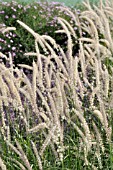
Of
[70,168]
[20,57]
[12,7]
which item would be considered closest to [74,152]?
[70,168]

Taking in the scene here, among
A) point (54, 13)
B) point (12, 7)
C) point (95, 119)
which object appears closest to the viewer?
point (95, 119)

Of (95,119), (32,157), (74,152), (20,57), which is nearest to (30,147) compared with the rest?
(32,157)

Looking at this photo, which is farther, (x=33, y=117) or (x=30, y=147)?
(x=33, y=117)

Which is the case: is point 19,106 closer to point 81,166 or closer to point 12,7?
point 81,166

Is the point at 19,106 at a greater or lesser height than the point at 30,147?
greater

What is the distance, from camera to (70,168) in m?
3.83

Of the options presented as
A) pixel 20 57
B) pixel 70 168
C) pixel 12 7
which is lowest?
pixel 70 168

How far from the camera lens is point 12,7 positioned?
7.18 meters

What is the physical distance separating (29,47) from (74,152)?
3039 millimetres

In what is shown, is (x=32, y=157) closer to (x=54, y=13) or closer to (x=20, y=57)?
(x=20, y=57)

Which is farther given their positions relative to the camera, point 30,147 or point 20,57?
point 20,57

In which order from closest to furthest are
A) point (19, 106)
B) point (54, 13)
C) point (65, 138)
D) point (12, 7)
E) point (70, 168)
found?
point (19, 106) → point (70, 168) → point (65, 138) → point (12, 7) → point (54, 13)

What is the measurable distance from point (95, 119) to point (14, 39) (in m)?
2.64

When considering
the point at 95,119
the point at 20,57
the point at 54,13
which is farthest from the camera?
the point at 54,13
